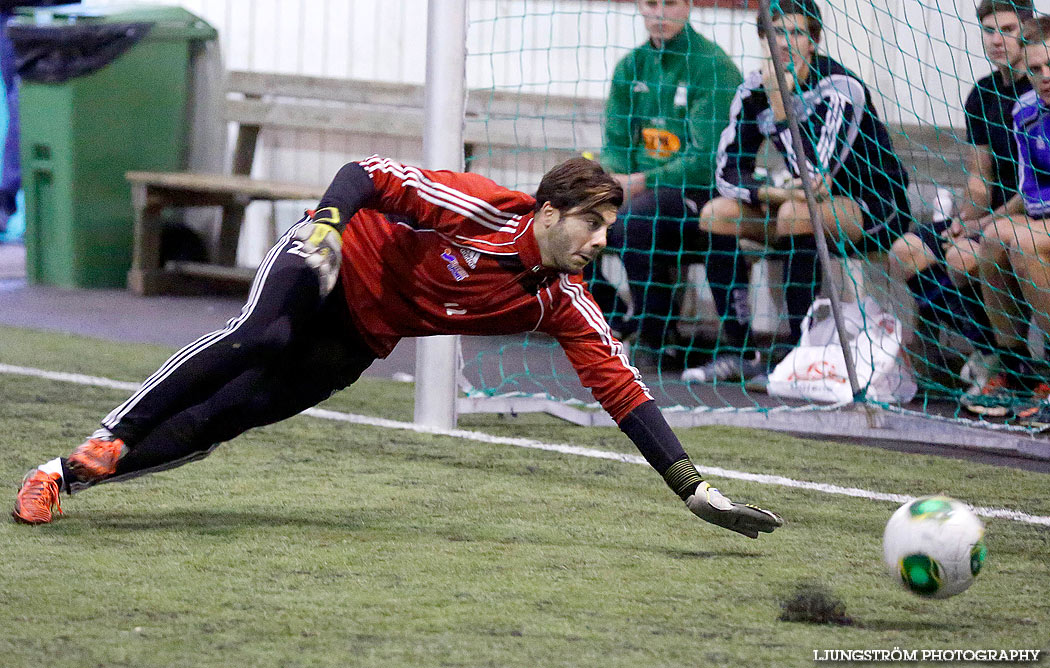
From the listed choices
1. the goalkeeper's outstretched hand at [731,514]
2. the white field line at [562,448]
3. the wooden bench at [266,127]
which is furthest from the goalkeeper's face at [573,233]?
the wooden bench at [266,127]

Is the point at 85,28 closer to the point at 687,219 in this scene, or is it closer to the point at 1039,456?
the point at 687,219

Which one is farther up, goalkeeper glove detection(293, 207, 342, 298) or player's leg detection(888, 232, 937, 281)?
goalkeeper glove detection(293, 207, 342, 298)

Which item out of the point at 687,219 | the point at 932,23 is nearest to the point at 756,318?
the point at 687,219

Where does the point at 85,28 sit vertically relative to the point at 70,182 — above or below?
above

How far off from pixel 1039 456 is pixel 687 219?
2138mm

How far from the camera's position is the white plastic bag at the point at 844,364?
5.77m

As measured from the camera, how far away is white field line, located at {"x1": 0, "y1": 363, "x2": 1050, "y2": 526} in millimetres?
4094

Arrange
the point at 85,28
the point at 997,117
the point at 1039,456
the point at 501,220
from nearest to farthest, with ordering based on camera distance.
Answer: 1. the point at 501,220
2. the point at 1039,456
3. the point at 997,117
4. the point at 85,28

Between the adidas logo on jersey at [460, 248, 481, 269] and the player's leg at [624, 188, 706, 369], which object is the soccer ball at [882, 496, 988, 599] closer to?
the adidas logo on jersey at [460, 248, 481, 269]

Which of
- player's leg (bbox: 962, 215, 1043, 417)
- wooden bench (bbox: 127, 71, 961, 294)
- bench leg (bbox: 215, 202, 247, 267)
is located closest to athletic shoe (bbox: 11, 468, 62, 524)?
player's leg (bbox: 962, 215, 1043, 417)

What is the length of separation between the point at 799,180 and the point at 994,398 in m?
1.25

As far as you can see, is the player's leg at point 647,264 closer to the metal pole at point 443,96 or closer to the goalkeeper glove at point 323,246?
the metal pole at point 443,96

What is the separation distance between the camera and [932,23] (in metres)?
6.34

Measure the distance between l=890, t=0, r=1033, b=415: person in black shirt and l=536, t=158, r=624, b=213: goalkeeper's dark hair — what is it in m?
2.69
